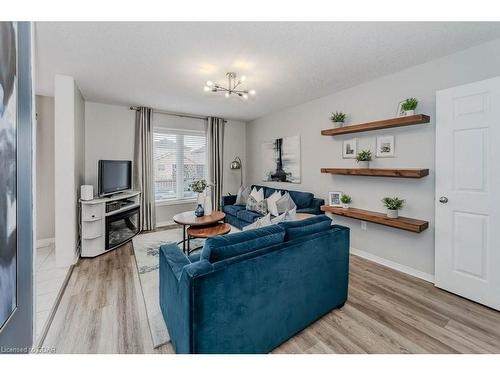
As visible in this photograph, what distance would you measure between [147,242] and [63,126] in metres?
2.12

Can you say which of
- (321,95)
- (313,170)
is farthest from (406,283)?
(321,95)

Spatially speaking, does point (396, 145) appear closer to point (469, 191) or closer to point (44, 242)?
point (469, 191)

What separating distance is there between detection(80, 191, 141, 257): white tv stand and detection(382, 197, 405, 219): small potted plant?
3.94 m

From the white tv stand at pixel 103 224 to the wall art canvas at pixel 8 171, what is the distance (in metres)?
2.49

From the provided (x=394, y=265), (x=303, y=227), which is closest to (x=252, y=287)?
(x=303, y=227)

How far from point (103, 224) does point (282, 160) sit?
11.3 ft

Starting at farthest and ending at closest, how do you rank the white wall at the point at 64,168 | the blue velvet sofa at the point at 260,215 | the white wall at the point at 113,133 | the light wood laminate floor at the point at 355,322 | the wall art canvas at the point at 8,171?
the white wall at the point at 113,133
the blue velvet sofa at the point at 260,215
the white wall at the point at 64,168
the light wood laminate floor at the point at 355,322
the wall art canvas at the point at 8,171

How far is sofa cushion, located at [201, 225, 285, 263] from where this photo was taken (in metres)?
1.42

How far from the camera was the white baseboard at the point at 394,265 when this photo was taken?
2672 millimetres

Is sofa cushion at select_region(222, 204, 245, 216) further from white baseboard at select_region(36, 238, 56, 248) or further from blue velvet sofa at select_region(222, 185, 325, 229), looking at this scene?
white baseboard at select_region(36, 238, 56, 248)

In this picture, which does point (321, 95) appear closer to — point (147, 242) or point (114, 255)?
point (147, 242)

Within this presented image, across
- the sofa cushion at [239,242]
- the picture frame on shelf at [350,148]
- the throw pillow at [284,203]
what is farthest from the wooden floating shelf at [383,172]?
the sofa cushion at [239,242]

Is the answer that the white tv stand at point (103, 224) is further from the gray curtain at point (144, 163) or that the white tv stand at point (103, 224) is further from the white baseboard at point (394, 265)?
the white baseboard at point (394, 265)
